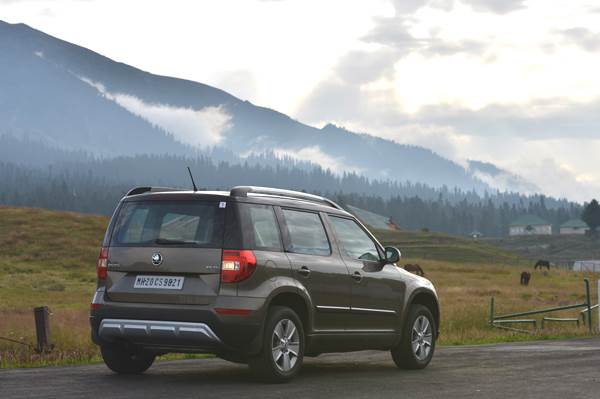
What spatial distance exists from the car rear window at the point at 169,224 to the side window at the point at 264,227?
392 millimetres

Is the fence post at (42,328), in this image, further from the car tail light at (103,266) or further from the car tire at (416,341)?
the car tire at (416,341)

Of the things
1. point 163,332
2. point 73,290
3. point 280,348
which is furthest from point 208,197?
point 73,290

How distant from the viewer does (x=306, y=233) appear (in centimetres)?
1125

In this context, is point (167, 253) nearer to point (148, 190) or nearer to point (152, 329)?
point (152, 329)

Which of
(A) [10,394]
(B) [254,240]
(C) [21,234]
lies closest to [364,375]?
(B) [254,240]

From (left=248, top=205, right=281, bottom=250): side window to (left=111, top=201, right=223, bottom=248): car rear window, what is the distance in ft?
1.29

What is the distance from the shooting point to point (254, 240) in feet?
33.9

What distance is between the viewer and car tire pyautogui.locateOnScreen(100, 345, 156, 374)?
11.0m

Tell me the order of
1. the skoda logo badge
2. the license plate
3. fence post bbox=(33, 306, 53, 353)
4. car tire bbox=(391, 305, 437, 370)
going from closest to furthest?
1. the license plate
2. the skoda logo badge
3. car tire bbox=(391, 305, 437, 370)
4. fence post bbox=(33, 306, 53, 353)

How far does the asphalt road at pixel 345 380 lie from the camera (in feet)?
31.1

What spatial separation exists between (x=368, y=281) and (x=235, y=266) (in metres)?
2.51

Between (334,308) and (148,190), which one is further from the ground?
(148,190)

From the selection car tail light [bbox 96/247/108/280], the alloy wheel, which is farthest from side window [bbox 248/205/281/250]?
car tail light [bbox 96/247/108/280]

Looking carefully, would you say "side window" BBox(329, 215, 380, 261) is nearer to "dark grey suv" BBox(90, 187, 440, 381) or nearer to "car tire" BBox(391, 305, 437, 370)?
"dark grey suv" BBox(90, 187, 440, 381)
